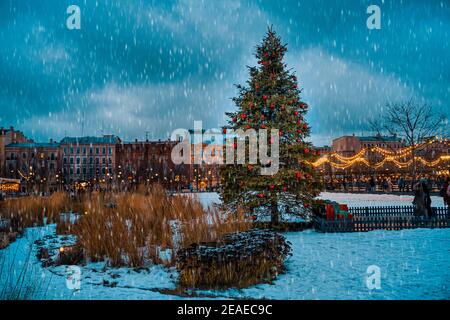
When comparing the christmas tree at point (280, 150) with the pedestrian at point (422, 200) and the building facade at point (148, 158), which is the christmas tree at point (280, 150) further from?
the building facade at point (148, 158)

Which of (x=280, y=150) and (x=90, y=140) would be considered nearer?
(x=280, y=150)

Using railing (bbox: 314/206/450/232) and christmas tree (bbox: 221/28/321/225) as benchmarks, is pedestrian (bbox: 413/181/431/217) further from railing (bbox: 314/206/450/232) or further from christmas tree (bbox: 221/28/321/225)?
christmas tree (bbox: 221/28/321/225)

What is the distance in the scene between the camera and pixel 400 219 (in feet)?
38.2

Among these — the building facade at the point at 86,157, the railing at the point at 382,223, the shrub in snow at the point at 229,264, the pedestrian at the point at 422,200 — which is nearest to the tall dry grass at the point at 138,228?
the shrub in snow at the point at 229,264

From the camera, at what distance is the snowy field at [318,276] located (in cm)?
548

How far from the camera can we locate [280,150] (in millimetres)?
12000

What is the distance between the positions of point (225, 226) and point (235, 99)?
17.8 ft

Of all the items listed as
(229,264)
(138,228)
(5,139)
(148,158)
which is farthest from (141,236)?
(5,139)

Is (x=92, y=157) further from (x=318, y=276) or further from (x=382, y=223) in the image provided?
(x=318, y=276)

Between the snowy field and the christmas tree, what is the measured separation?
2.75 metres

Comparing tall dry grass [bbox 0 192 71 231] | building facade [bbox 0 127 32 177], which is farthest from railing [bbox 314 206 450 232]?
building facade [bbox 0 127 32 177]

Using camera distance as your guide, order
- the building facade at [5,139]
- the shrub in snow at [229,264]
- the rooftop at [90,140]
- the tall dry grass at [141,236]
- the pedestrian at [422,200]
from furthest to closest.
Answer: the rooftop at [90,140] < the building facade at [5,139] < the pedestrian at [422,200] < the tall dry grass at [141,236] < the shrub in snow at [229,264]

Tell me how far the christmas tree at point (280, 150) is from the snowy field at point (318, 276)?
2.75 metres

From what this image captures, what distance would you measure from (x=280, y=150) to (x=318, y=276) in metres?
6.15
